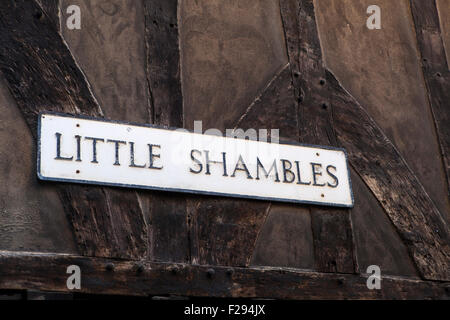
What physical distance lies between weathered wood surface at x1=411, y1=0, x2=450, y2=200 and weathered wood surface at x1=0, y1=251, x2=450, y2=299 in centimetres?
98

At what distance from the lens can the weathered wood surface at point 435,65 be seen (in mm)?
5430

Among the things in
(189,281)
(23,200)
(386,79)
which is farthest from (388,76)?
(23,200)

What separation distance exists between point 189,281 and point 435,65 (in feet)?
7.71

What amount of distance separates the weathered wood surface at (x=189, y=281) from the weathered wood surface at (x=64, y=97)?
0.33ft

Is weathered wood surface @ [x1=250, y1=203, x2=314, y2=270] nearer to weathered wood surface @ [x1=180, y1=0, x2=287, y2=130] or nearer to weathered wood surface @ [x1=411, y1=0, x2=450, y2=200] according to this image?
weathered wood surface @ [x1=180, y1=0, x2=287, y2=130]

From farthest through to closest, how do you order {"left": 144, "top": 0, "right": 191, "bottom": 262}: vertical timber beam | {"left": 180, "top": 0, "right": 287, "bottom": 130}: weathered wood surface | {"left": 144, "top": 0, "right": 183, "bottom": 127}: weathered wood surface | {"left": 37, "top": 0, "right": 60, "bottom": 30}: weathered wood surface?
{"left": 180, "top": 0, "right": 287, "bottom": 130}: weathered wood surface → {"left": 144, "top": 0, "right": 183, "bottom": 127}: weathered wood surface → {"left": 37, "top": 0, "right": 60, "bottom": 30}: weathered wood surface → {"left": 144, "top": 0, "right": 191, "bottom": 262}: vertical timber beam

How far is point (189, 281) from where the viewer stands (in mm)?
4230

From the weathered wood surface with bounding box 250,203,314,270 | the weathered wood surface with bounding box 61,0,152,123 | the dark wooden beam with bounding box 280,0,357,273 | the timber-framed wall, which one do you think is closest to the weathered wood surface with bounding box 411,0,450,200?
the timber-framed wall

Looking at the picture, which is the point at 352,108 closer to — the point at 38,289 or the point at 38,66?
the point at 38,66

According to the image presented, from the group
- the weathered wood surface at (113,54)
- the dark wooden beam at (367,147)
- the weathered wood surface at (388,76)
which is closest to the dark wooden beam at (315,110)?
the dark wooden beam at (367,147)

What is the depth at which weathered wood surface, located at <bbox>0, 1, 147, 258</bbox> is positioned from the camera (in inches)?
162

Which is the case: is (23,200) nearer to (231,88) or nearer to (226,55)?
(231,88)

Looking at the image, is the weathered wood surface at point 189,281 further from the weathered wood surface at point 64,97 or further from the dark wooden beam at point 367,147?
the dark wooden beam at point 367,147

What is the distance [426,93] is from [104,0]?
2127 millimetres
